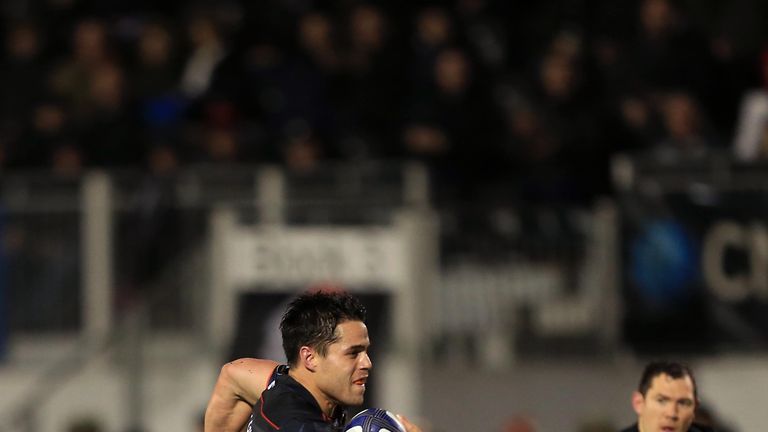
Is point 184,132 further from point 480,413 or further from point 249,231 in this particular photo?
point 480,413

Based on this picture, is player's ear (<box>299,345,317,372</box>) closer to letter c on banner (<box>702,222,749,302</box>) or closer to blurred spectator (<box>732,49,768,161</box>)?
letter c on banner (<box>702,222,749,302</box>)

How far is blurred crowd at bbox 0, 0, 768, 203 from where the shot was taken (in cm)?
1288

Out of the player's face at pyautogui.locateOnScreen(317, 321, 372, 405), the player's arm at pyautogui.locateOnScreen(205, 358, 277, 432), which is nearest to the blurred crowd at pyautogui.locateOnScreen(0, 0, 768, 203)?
the player's arm at pyautogui.locateOnScreen(205, 358, 277, 432)

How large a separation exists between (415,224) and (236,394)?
6.32m

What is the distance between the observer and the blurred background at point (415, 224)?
12.1 meters

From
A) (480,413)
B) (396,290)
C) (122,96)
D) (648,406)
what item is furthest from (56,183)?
(648,406)

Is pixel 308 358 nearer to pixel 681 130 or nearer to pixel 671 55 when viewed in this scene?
pixel 681 130

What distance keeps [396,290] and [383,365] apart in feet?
1.79

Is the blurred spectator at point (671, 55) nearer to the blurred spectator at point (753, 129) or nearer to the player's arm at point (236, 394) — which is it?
the blurred spectator at point (753, 129)

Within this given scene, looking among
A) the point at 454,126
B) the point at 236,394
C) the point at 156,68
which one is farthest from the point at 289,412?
the point at 156,68

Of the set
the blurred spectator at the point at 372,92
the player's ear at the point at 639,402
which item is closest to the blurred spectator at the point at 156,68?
the blurred spectator at the point at 372,92

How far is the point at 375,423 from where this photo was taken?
536cm

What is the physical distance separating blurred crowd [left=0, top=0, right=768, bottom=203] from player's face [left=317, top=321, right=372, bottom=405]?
280 inches

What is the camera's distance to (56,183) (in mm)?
13031
